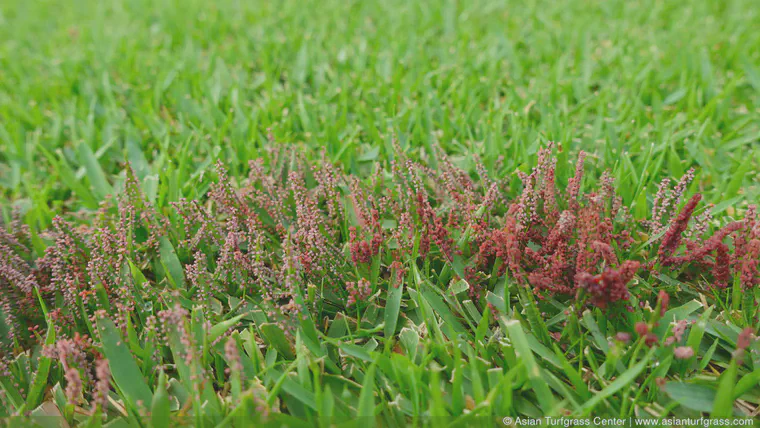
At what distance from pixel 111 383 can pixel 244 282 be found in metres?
0.52

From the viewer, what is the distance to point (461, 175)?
7.50ft

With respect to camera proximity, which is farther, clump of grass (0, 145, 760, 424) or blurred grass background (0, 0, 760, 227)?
blurred grass background (0, 0, 760, 227)

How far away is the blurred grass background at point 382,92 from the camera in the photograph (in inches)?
104

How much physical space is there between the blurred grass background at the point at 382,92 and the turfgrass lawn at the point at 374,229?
21 millimetres

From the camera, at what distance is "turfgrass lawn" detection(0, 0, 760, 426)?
162 cm

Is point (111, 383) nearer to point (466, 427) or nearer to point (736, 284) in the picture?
point (466, 427)

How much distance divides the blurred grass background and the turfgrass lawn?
0.02m

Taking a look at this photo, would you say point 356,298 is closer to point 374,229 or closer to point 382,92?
point 374,229

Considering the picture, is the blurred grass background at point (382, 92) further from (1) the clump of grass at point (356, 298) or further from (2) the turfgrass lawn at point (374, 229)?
(1) the clump of grass at point (356, 298)

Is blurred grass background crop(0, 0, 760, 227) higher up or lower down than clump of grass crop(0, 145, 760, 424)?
higher up

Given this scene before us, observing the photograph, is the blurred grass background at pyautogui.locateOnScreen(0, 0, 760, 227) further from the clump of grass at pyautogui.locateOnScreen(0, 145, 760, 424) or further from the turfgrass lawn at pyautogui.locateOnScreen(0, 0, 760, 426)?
the clump of grass at pyautogui.locateOnScreen(0, 145, 760, 424)

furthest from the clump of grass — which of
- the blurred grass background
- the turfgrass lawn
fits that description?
the blurred grass background

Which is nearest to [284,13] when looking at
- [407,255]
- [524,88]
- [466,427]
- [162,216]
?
[524,88]

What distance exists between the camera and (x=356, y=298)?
6.25 feet
